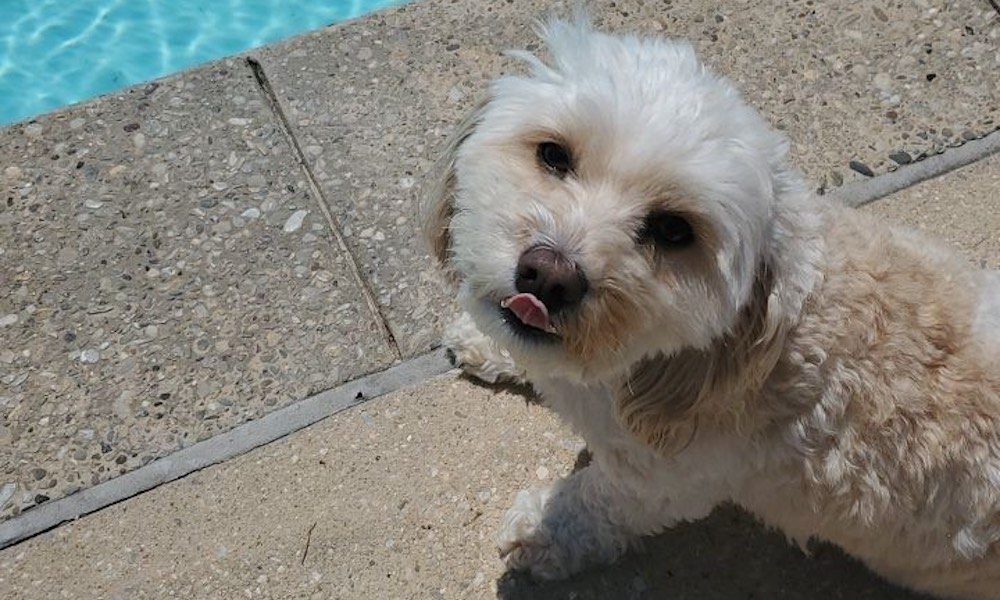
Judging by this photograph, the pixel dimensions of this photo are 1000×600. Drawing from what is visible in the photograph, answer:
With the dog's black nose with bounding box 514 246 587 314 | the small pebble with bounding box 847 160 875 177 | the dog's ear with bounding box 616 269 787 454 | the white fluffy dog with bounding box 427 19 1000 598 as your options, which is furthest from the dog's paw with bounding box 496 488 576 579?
the small pebble with bounding box 847 160 875 177

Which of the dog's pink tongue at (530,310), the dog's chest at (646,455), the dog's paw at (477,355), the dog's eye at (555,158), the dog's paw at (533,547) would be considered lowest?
the dog's paw at (533,547)

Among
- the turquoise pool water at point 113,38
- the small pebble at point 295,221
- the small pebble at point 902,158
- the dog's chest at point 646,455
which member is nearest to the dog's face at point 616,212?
the dog's chest at point 646,455

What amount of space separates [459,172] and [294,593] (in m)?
1.54

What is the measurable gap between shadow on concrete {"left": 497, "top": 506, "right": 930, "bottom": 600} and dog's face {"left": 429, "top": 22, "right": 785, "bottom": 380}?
3.62 feet

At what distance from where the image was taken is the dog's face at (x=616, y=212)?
2285 millimetres

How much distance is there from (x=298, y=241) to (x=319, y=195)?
0.24 meters

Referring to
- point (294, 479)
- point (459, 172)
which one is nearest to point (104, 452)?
point (294, 479)

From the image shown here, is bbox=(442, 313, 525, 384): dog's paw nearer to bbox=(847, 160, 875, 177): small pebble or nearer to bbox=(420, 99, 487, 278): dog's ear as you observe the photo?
bbox=(420, 99, 487, 278): dog's ear

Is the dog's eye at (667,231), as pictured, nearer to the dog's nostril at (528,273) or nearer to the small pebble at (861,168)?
the dog's nostril at (528,273)

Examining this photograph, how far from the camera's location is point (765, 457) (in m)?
2.60

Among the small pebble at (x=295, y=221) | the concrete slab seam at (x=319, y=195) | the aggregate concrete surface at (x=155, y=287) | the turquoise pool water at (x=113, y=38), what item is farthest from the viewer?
the turquoise pool water at (x=113, y=38)

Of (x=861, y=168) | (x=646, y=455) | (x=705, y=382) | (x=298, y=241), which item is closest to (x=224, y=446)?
(x=298, y=241)

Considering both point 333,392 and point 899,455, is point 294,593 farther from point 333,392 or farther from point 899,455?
point 899,455

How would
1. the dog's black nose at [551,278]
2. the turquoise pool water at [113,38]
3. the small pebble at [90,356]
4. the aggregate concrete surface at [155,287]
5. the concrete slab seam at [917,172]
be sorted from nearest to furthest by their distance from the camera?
the dog's black nose at [551,278] → the aggregate concrete surface at [155,287] → the small pebble at [90,356] → the concrete slab seam at [917,172] → the turquoise pool water at [113,38]
